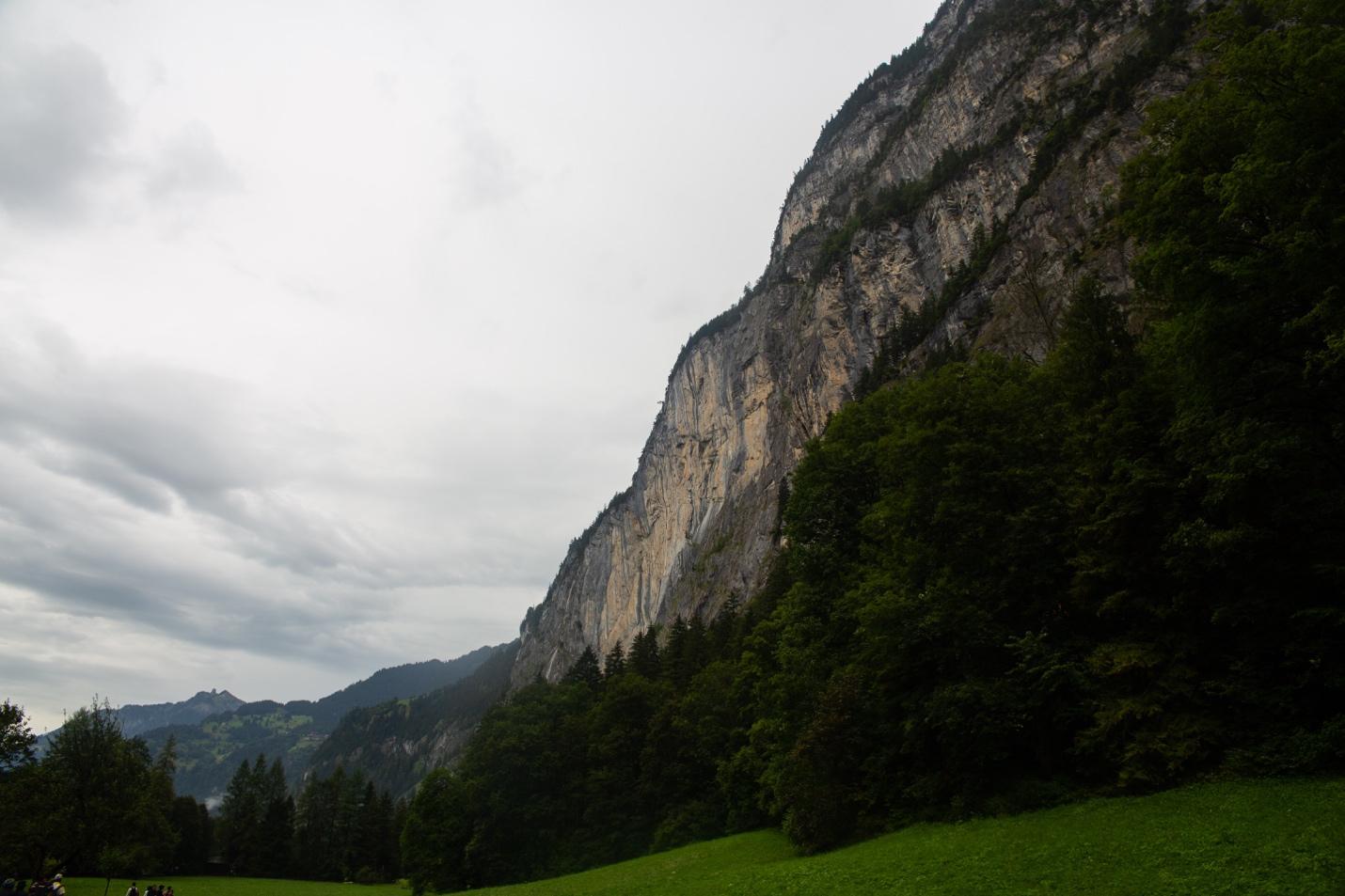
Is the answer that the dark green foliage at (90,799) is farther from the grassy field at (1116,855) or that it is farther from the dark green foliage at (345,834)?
the grassy field at (1116,855)

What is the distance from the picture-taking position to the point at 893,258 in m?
86.1

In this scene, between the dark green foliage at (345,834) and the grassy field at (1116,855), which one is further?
the dark green foliage at (345,834)

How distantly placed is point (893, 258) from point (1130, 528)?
77.0 meters

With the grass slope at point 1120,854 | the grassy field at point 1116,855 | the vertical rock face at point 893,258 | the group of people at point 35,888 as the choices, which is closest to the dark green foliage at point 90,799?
the group of people at point 35,888

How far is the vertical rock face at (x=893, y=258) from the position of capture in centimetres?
5853

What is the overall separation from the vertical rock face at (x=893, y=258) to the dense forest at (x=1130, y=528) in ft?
38.9

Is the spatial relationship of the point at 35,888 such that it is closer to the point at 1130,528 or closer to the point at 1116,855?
the point at 1116,855

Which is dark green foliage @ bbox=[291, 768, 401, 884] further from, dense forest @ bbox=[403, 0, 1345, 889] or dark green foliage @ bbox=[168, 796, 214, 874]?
dense forest @ bbox=[403, 0, 1345, 889]

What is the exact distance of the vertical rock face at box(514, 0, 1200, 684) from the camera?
5853 centimetres

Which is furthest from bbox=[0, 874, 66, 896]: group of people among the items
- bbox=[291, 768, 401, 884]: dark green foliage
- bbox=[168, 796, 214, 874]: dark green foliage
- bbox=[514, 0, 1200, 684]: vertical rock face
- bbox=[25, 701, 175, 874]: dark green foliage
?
bbox=[168, 796, 214, 874]: dark green foliage

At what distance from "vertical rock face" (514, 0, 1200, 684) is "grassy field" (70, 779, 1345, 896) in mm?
18035

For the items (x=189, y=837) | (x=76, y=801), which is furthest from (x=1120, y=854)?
(x=189, y=837)

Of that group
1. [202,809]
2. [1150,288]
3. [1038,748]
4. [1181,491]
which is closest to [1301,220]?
[1150,288]

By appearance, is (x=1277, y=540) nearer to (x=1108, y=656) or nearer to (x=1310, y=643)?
(x=1310, y=643)
